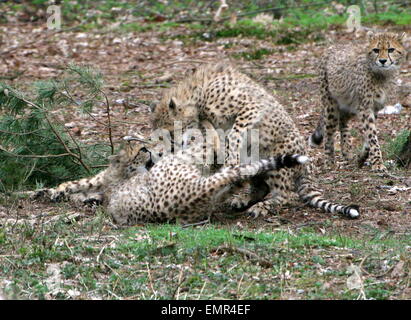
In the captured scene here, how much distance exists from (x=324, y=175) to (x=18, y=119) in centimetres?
295

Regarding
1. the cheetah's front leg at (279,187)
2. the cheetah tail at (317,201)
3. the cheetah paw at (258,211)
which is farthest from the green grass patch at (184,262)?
the cheetah's front leg at (279,187)

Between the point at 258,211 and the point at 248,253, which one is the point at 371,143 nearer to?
the point at 258,211

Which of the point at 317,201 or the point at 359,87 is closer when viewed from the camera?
the point at 317,201

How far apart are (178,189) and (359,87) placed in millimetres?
3117

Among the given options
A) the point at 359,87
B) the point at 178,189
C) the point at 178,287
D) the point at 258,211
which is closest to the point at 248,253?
the point at 178,287

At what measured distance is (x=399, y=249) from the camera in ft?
16.7

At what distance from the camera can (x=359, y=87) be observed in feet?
27.7

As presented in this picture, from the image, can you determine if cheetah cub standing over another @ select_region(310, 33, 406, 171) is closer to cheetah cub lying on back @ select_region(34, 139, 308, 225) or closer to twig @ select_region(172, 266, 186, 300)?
cheetah cub lying on back @ select_region(34, 139, 308, 225)

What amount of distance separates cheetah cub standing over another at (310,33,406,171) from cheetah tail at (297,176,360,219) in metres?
1.22

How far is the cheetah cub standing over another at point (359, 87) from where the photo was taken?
27.0 feet

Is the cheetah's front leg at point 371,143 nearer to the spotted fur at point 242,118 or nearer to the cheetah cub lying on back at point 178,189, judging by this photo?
the spotted fur at point 242,118

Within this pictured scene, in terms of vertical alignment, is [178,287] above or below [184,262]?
above
